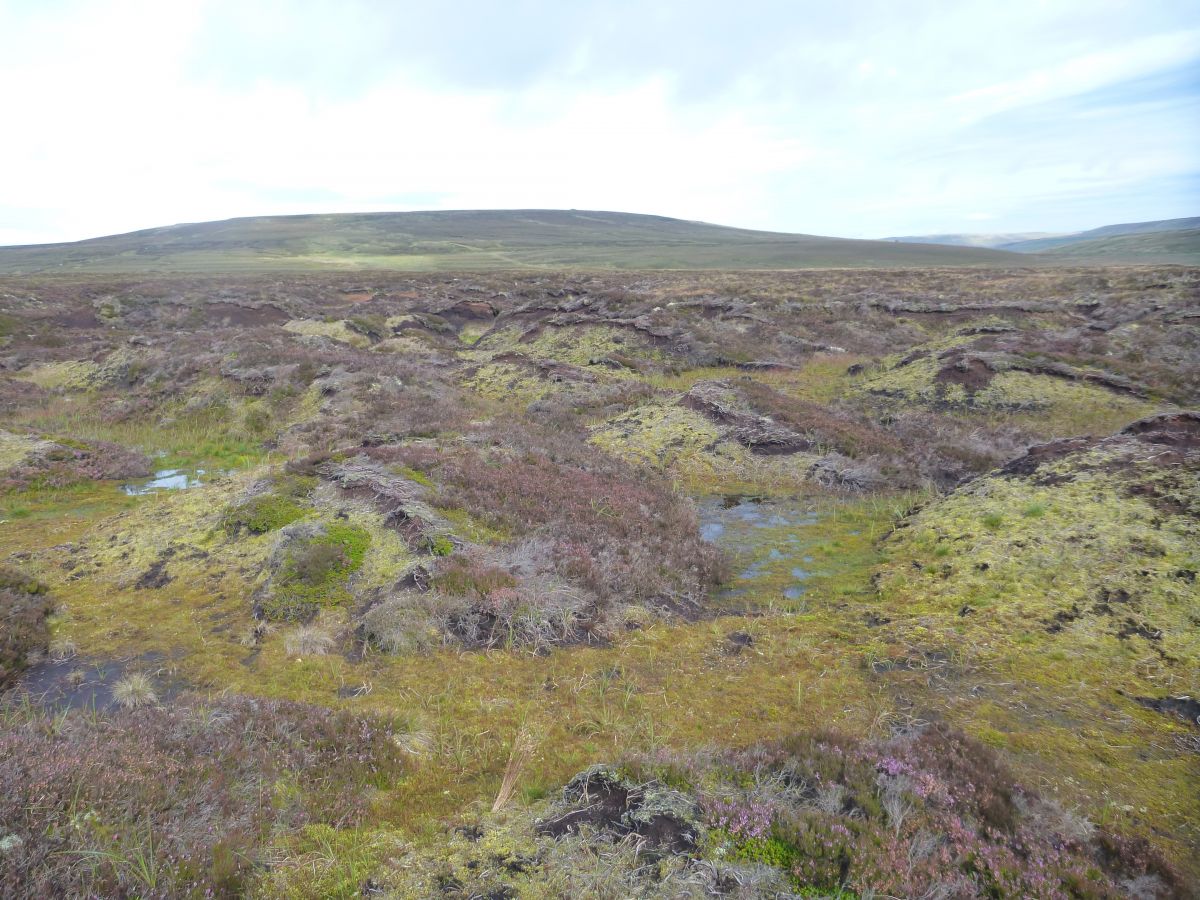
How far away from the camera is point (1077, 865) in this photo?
4320 millimetres

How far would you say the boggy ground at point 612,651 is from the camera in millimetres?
4340

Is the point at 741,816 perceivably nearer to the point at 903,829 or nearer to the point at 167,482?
the point at 903,829

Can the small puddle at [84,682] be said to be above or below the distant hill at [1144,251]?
below

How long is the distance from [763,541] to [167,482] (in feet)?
53.3

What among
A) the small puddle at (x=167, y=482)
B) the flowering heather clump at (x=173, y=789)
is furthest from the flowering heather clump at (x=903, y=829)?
the small puddle at (x=167, y=482)

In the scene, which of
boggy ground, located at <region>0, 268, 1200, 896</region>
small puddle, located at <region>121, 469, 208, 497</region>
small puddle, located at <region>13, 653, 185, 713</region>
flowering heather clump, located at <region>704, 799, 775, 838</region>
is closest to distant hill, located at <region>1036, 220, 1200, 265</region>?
boggy ground, located at <region>0, 268, 1200, 896</region>

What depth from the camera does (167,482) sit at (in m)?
16.7

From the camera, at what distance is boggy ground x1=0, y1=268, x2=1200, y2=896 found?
14.2ft

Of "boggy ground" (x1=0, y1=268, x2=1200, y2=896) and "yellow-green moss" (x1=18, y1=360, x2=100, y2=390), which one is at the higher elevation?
"yellow-green moss" (x1=18, y1=360, x2=100, y2=390)

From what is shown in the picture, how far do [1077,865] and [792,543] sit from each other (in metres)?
8.35

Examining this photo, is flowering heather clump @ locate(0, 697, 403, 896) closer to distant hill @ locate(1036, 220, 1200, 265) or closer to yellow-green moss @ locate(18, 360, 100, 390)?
yellow-green moss @ locate(18, 360, 100, 390)

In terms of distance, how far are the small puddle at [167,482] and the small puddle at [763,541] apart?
14.0 m

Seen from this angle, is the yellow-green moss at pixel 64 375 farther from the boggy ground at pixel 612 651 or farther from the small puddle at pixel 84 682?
the small puddle at pixel 84 682

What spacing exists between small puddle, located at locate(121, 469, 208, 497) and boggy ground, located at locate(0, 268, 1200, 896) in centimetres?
15
